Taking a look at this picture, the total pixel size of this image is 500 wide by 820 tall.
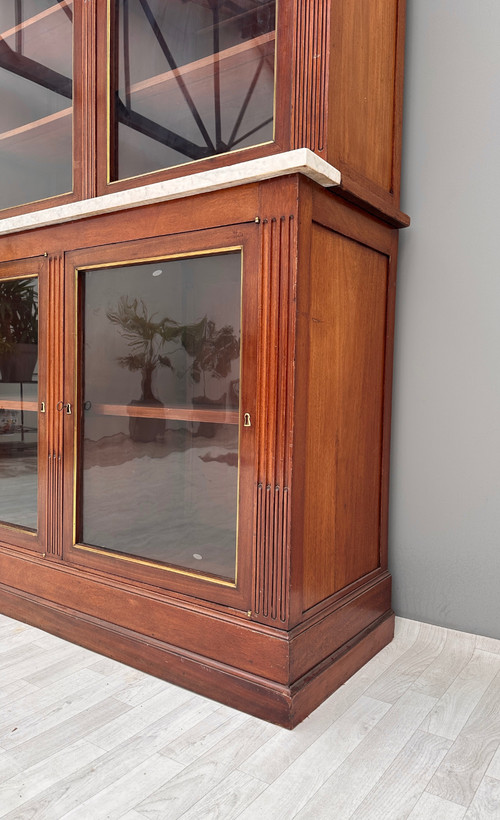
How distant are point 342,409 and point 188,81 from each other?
84 cm

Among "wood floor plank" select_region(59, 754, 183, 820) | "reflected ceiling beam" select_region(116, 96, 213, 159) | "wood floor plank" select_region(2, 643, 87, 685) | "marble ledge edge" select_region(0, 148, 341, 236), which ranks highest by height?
"reflected ceiling beam" select_region(116, 96, 213, 159)

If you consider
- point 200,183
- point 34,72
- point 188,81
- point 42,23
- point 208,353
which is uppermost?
point 42,23

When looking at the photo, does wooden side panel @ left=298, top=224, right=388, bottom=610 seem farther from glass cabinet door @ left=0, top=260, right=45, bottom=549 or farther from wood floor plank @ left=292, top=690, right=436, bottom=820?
glass cabinet door @ left=0, top=260, right=45, bottom=549

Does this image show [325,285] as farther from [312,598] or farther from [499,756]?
[499,756]

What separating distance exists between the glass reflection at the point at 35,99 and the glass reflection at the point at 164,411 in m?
0.35

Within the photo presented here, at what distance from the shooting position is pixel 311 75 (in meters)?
1.14

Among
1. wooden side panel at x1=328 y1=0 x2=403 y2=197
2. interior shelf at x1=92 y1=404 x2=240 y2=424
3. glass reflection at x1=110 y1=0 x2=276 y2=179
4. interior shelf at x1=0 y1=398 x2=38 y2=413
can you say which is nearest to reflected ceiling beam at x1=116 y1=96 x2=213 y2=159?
glass reflection at x1=110 y1=0 x2=276 y2=179

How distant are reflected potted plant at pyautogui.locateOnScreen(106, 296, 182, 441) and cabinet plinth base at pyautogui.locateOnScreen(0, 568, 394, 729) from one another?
49 centimetres

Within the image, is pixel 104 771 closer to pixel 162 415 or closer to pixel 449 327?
pixel 162 415

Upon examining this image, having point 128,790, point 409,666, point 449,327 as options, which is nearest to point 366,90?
point 449,327

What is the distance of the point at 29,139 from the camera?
1.67 meters

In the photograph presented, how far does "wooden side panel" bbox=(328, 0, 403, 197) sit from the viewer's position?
3.91ft

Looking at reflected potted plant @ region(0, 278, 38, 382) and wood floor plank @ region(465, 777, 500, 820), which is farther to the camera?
reflected potted plant @ region(0, 278, 38, 382)

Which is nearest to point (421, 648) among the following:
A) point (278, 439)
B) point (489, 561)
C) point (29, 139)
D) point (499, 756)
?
point (489, 561)
